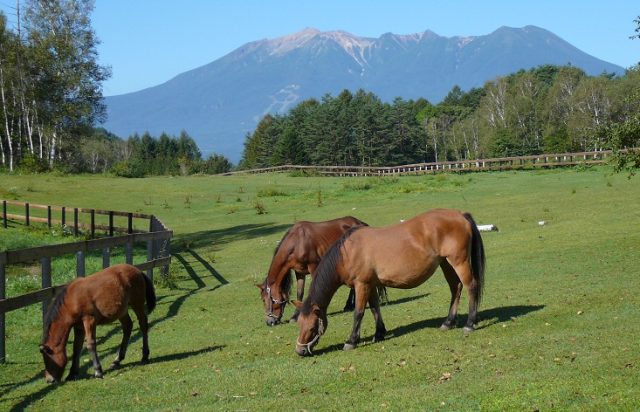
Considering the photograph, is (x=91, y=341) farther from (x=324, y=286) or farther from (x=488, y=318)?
(x=488, y=318)

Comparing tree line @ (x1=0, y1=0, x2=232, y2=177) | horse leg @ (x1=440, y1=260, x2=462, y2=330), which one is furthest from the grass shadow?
tree line @ (x1=0, y1=0, x2=232, y2=177)

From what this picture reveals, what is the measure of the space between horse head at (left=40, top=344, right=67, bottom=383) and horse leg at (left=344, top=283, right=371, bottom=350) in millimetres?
3524

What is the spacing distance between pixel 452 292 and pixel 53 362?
17.6 ft

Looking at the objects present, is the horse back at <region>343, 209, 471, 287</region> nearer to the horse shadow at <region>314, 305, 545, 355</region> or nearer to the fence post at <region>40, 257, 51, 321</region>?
the horse shadow at <region>314, 305, 545, 355</region>

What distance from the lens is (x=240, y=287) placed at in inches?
711

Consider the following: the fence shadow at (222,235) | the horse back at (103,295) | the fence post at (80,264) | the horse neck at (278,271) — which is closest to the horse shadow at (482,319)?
the horse neck at (278,271)

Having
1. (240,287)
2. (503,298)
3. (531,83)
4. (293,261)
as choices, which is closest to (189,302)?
(240,287)

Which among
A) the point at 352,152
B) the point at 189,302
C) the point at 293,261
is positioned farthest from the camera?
the point at 352,152

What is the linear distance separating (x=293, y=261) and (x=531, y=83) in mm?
103414

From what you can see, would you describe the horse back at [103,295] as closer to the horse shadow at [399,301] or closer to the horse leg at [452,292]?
the horse leg at [452,292]

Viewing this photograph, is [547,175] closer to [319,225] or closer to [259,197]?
[259,197]

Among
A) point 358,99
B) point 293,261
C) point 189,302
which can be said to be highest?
point 358,99

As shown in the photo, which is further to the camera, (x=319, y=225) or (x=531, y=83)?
(x=531, y=83)

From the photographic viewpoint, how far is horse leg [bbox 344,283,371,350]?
10734mm
